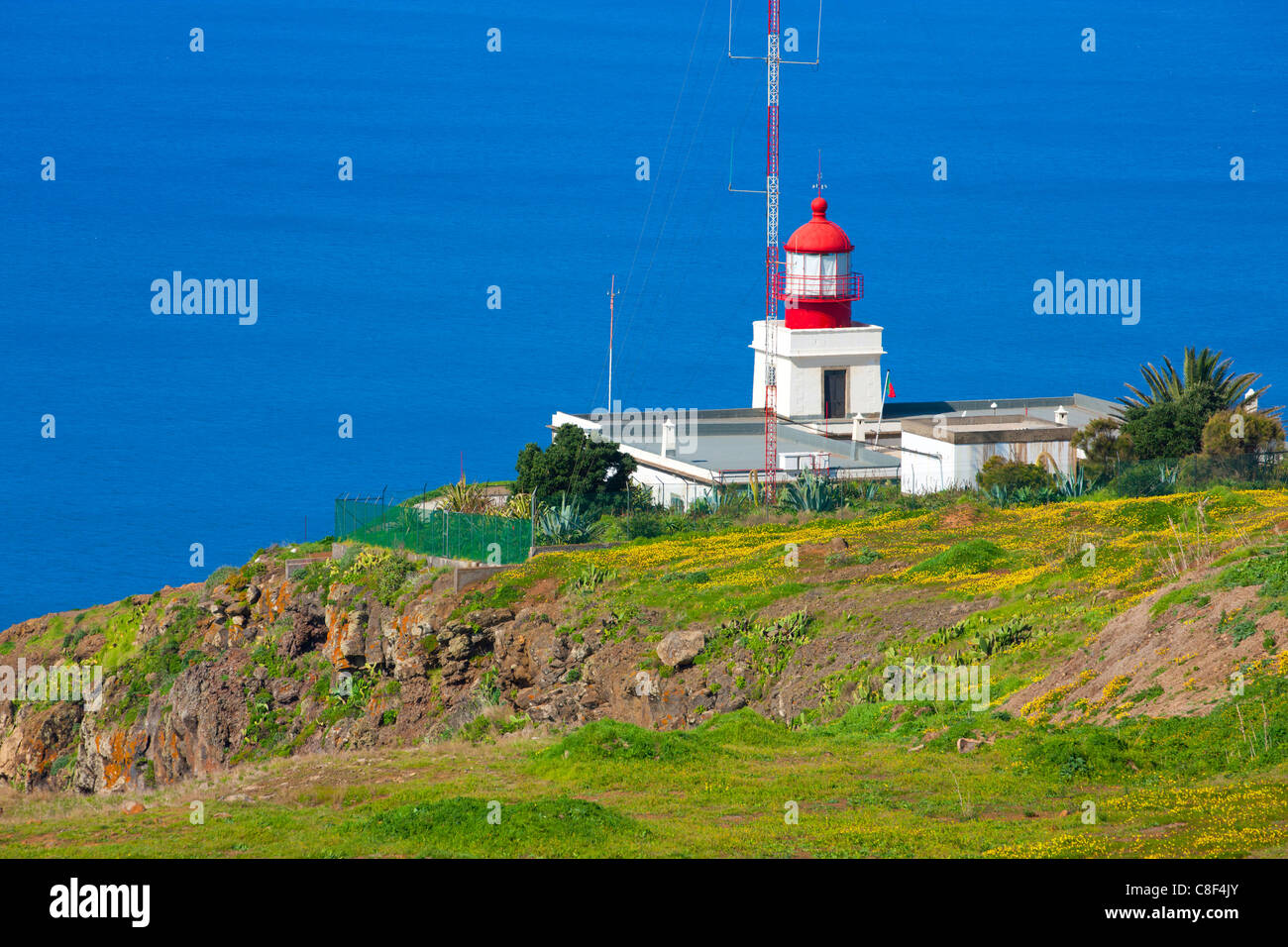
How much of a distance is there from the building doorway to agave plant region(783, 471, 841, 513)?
14.6 metres

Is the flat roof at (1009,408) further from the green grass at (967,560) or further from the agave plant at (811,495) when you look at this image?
the green grass at (967,560)

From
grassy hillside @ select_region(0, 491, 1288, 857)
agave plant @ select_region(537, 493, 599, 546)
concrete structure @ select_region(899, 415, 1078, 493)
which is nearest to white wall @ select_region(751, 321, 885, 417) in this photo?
concrete structure @ select_region(899, 415, 1078, 493)

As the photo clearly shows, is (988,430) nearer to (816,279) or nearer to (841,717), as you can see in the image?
(816,279)

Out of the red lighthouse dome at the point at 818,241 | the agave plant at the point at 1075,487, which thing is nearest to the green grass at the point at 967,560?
the agave plant at the point at 1075,487

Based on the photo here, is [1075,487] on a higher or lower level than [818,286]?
lower

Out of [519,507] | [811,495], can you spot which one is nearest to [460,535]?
[519,507]

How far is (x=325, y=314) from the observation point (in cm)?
18112

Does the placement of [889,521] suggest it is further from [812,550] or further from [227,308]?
[227,308]

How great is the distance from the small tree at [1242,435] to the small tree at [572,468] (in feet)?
47.4

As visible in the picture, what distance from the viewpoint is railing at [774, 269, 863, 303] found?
60.7 m

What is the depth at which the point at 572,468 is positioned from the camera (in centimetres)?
4572

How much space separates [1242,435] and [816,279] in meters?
19.2

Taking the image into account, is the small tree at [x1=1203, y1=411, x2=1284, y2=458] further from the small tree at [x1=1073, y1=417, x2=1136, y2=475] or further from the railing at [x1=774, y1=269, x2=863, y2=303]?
the railing at [x1=774, y1=269, x2=863, y2=303]

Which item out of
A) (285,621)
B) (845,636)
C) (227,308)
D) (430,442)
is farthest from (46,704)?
(227,308)
